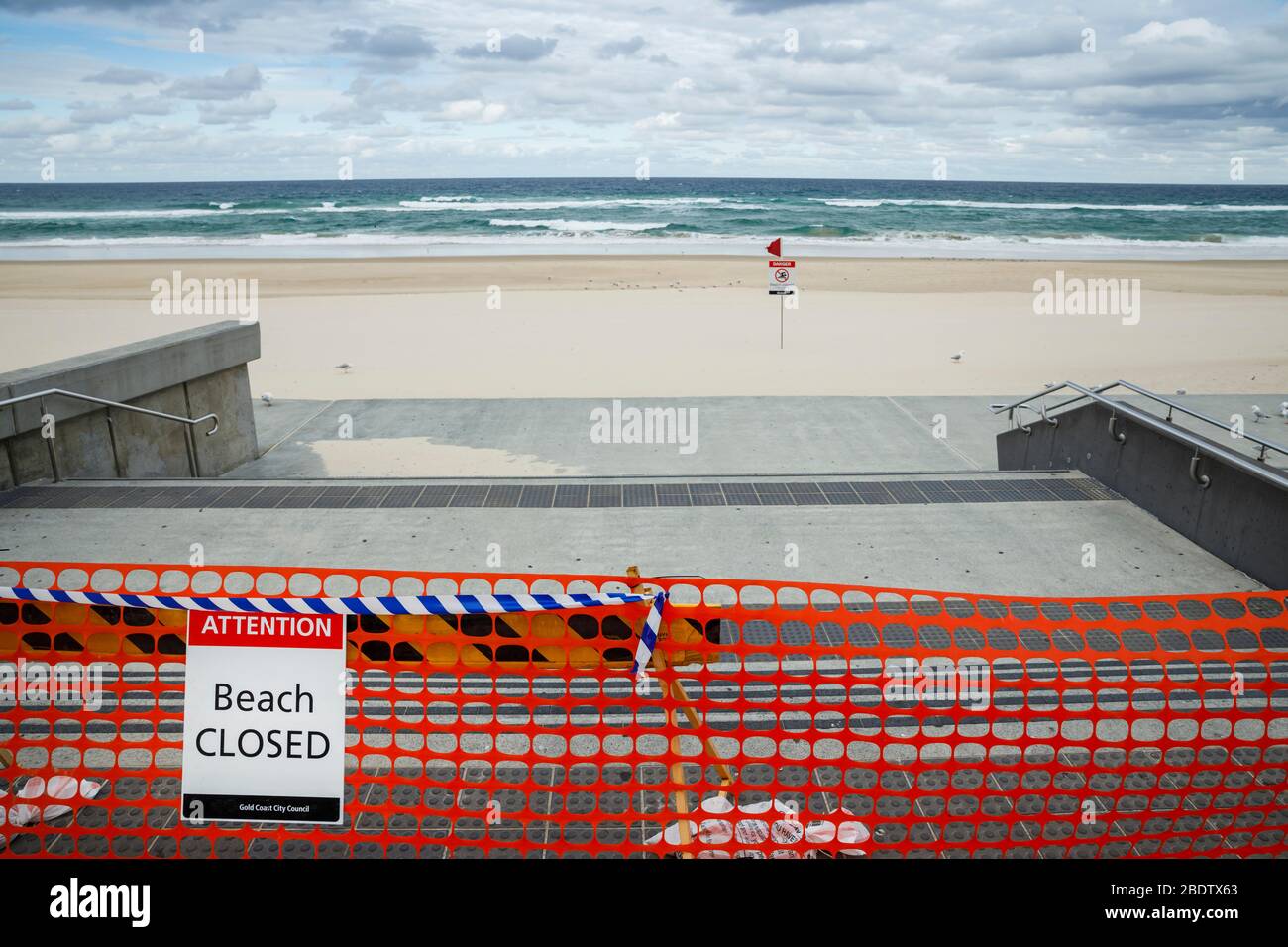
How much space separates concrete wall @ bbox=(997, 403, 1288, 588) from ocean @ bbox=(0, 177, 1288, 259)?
121 ft

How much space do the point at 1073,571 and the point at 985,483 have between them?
245cm

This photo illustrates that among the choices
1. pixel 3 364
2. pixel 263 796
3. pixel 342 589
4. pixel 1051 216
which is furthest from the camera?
pixel 1051 216

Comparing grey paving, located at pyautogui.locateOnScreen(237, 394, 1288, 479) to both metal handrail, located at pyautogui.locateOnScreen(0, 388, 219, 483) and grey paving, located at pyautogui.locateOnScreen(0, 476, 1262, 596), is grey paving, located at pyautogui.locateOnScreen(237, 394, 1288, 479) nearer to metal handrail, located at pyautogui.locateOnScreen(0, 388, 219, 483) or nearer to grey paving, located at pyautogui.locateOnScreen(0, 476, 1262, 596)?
metal handrail, located at pyautogui.locateOnScreen(0, 388, 219, 483)

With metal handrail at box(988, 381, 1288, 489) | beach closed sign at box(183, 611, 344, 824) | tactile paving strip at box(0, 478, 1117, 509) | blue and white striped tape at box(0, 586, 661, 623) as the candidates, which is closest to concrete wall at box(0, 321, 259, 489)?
tactile paving strip at box(0, 478, 1117, 509)

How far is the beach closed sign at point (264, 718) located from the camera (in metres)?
4.32

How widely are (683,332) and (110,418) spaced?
537 inches

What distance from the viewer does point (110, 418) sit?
413 inches

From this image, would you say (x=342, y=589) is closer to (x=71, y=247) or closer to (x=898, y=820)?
(x=898, y=820)

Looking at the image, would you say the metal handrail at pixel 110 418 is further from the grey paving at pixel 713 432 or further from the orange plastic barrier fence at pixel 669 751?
the orange plastic barrier fence at pixel 669 751

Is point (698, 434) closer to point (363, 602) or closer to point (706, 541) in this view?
point (706, 541)

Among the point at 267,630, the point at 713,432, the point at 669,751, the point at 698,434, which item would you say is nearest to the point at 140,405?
the point at 698,434

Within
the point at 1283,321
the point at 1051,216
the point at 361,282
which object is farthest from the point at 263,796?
the point at 1051,216

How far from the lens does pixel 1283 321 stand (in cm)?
2373

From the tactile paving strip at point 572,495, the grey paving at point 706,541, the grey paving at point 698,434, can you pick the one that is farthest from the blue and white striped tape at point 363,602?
the grey paving at point 698,434
